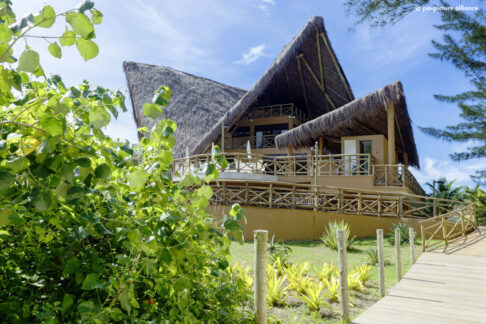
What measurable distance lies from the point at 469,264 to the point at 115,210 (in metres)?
8.29

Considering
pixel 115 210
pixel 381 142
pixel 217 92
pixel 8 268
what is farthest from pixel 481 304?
pixel 217 92

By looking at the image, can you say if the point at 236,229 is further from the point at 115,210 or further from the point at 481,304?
the point at 481,304

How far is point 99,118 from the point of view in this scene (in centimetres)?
132

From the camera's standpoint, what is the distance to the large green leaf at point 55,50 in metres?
1.21

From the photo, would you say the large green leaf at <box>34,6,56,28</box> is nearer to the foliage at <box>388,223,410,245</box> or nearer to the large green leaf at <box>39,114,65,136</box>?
the large green leaf at <box>39,114,65,136</box>

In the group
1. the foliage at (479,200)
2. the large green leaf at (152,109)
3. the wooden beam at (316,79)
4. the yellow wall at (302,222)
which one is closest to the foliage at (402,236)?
the yellow wall at (302,222)

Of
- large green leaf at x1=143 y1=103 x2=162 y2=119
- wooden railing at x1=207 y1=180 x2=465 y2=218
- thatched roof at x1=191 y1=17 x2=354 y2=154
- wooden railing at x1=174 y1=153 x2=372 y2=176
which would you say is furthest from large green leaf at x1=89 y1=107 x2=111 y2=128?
thatched roof at x1=191 y1=17 x2=354 y2=154

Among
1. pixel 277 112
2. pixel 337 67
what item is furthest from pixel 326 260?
pixel 277 112

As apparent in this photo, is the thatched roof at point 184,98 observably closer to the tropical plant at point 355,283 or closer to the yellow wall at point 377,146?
the yellow wall at point 377,146

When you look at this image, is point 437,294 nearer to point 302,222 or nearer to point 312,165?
point 302,222

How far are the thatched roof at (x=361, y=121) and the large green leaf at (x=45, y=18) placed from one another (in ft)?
42.7

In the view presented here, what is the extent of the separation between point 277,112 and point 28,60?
2133cm

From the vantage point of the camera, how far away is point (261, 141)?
2255 cm

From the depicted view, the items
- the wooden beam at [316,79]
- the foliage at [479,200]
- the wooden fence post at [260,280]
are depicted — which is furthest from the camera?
the wooden beam at [316,79]
